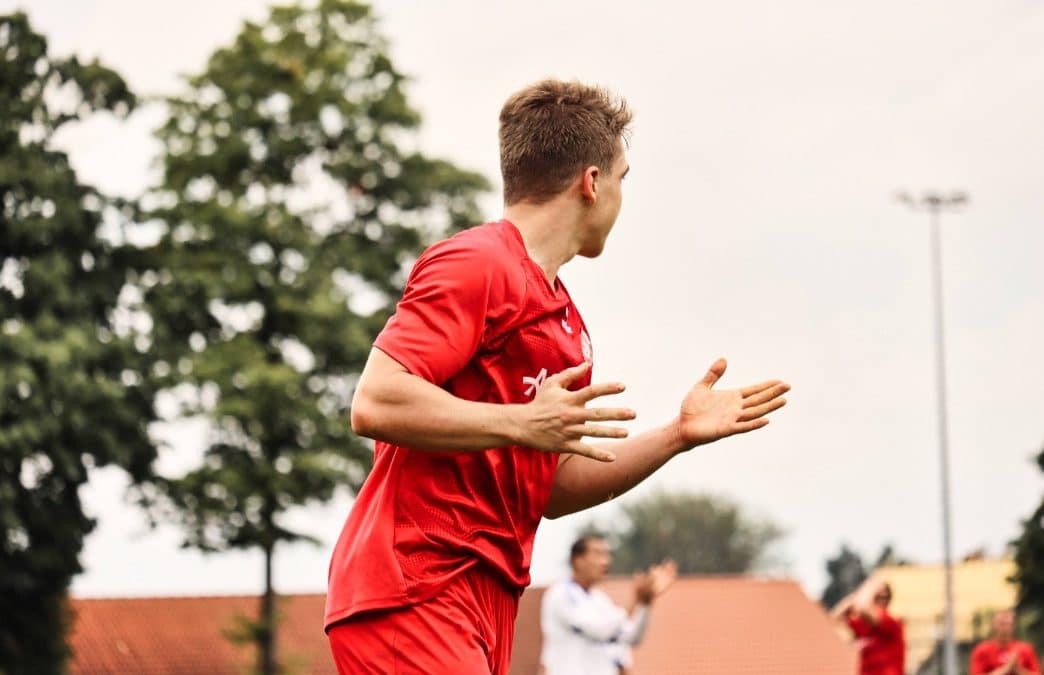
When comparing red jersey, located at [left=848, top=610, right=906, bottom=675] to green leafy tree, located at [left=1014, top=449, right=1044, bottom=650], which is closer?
red jersey, located at [left=848, top=610, right=906, bottom=675]

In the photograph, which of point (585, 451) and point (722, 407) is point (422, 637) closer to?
point (585, 451)

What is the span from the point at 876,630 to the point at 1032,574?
1454cm

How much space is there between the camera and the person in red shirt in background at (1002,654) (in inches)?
667

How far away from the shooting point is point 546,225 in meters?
4.39

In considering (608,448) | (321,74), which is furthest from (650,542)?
(608,448)

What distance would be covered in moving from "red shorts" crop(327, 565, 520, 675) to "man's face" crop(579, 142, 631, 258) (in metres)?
0.96

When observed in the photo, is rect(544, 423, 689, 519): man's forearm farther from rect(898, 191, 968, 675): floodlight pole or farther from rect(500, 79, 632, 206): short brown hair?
rect(898, 191, 968, 675): floodlight pole

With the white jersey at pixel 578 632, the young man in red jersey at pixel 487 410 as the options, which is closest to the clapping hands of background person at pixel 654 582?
the white jersey at pixel 578 632

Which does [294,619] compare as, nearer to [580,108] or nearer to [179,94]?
[179,94]

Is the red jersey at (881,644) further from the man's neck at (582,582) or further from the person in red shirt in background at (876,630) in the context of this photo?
the man's neck at (582,582)

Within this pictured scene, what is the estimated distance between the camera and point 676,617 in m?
55.4

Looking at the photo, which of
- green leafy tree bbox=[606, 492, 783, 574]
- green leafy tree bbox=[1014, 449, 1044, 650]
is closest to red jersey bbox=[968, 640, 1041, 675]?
green leafy tree bbox=[1014, 449, 1044, 650]

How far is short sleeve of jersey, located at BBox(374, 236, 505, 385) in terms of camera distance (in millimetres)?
3865

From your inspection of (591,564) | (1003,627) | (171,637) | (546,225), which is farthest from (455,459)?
(171,637)
